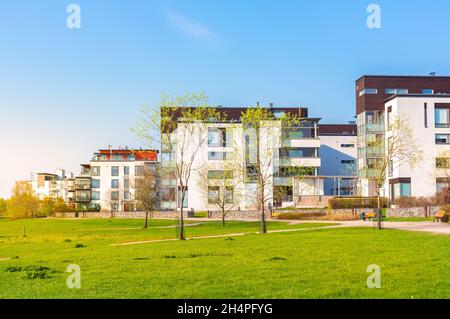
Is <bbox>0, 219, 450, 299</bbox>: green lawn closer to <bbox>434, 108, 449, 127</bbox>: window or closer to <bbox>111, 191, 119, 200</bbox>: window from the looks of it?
<bbox>434, 108, 449, 127</bbox>: window

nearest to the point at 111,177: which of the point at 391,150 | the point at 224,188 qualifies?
the point at 224,188

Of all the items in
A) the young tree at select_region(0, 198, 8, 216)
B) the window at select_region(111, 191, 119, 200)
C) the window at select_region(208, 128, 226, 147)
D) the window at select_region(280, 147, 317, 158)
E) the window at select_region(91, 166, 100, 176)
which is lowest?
the young tree at select_region(0, 198, 8, 216)

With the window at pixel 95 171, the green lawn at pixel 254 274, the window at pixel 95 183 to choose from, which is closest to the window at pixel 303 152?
the window at pixel 95 171

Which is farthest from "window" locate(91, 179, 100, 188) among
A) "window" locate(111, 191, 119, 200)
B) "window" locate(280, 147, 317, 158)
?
"window" locate(280, 147, 317, 158)

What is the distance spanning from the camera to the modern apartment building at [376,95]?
81562 mm

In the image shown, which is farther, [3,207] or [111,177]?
[3,207]

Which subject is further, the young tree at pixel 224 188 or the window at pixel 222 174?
the young tree at pixel 224 188

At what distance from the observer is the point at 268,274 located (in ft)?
57.7

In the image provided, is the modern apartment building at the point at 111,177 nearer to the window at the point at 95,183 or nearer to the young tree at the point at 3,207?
the window at the point at 95,183

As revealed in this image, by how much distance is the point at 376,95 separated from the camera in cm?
8238

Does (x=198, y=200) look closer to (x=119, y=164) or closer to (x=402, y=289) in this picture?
(x=119, y=164)

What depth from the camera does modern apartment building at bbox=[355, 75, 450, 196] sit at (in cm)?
8156

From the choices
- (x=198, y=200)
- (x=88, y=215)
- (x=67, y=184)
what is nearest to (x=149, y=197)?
(x=198, y=200)

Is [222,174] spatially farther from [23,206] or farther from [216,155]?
[23,206]
